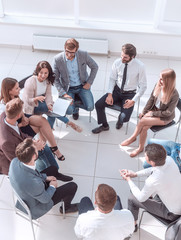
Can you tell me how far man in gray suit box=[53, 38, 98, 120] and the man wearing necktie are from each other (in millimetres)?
249

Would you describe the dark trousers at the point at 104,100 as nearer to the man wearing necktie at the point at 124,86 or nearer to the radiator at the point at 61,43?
the man wearing necktie at the point at 124,86

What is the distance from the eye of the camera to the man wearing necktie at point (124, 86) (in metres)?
3.68

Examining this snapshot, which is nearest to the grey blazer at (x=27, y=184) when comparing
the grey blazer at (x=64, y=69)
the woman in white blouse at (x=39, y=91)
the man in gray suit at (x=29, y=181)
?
the man in gray suit at (x=29, y=181)

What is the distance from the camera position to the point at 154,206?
267 cm

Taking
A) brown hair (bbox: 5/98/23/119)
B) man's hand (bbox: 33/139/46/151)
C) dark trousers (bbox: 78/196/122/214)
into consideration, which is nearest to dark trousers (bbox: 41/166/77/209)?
dark trousers (bbox: 78/196/122/214)

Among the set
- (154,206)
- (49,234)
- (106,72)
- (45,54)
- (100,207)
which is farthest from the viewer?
(45,54)

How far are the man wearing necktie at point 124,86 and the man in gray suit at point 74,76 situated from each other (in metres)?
0.25

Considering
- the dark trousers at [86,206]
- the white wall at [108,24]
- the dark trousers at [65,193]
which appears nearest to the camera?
the dark trousers at [86,206]

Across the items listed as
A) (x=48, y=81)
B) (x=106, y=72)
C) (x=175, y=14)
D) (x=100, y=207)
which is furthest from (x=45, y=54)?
(x=100, y=207)

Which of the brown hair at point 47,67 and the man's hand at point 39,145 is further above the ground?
the brown hair at point 47,67

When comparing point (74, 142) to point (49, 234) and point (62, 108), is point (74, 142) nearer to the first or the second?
point (62, 108)

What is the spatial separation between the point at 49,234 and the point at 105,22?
379cm

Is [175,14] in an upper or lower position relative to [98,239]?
upper

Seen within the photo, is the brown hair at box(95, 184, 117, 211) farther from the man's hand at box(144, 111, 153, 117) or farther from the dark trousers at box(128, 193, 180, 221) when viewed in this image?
the man's hand at box(144, 111, 153, 117)
